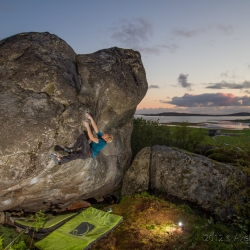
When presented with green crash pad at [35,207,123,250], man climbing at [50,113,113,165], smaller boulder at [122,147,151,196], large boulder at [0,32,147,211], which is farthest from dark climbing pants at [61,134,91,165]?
smaller boulder at [122,147,151,196]

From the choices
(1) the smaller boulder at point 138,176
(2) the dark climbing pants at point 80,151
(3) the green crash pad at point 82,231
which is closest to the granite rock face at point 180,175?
(1) the smaller boulder at point 138,176

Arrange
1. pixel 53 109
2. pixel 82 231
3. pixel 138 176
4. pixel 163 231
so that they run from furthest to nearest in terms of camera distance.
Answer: pixel 138 176 < pixel 82 231 < pixel 163 231 < pixel 53 109

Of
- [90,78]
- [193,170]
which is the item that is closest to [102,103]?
[90,78]

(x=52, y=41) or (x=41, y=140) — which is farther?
(x=52, y=41)

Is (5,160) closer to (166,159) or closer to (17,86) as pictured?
(17,86)

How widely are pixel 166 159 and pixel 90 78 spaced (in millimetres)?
7054

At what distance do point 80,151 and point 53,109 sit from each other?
212 centimetres

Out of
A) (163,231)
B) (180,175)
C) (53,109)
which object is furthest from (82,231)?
(180,175)

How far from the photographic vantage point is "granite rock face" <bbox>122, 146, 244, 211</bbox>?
46.8 ft

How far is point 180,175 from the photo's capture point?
14883 mm

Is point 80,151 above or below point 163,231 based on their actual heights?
above

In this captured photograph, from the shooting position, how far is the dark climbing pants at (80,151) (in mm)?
10180

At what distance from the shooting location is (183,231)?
34.8 feet

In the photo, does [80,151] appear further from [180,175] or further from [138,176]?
[180,175]
